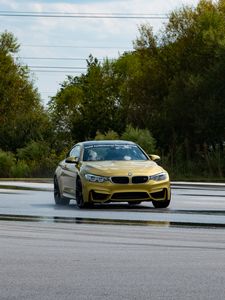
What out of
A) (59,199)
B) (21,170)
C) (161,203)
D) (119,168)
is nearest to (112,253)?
(119,168)

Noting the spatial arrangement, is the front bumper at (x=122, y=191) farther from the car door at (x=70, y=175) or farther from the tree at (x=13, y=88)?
the tree at (x=13, y=88)

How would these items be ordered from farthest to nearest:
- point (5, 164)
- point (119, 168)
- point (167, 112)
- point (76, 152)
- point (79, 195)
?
point (167, 112) < point (5, 164) < point (76, 152) < point (79, 195) < point (119, 168)

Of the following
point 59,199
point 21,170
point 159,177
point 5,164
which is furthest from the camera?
point 5,164

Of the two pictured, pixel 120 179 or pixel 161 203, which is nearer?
pixel 120 179

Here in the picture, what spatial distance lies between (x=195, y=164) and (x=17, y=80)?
172 feet

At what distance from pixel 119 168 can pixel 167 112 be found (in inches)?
1778

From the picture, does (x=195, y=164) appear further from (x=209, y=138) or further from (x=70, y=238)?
(x=70, y=238)

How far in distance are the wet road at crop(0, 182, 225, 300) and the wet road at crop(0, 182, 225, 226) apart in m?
0.02

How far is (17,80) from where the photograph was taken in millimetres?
104500

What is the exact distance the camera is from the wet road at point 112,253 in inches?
435

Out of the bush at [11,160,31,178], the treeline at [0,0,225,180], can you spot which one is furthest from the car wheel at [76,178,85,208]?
the bush at [11,160,31,178]

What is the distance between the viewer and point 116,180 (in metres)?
24.6

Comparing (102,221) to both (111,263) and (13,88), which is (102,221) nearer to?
(111,263)

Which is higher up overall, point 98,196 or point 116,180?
point 116,180
